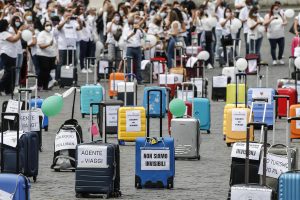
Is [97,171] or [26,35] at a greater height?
[26,35]

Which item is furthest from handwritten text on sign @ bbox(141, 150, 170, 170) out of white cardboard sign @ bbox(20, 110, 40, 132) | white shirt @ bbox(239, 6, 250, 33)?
white shirt @ bbox(239, 6, 250, 33)

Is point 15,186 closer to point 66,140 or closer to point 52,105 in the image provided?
point 52,105

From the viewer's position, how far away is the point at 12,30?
115ft

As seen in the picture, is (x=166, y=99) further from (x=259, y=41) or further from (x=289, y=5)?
(x=289, y=5)

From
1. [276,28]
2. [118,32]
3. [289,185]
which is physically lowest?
[289,185]

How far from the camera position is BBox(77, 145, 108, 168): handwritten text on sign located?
62.7 ft

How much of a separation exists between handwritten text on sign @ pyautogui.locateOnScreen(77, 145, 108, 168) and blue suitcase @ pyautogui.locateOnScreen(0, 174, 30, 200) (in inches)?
116

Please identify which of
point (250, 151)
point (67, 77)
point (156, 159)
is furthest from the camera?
point (67, 77)

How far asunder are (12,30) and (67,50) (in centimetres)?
419

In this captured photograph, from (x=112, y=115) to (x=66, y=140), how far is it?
17.8 ft

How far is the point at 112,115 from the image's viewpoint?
26859 millimetres

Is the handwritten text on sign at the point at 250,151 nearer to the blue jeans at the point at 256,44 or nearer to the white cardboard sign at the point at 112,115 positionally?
the white cardboard sign at the point at 112,115

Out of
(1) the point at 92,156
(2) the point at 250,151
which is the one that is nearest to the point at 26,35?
(1) the point at 92,156

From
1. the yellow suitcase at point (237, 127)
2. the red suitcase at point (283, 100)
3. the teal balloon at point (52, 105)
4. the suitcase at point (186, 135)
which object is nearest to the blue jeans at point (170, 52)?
the red suitcase at point (283, 100)
